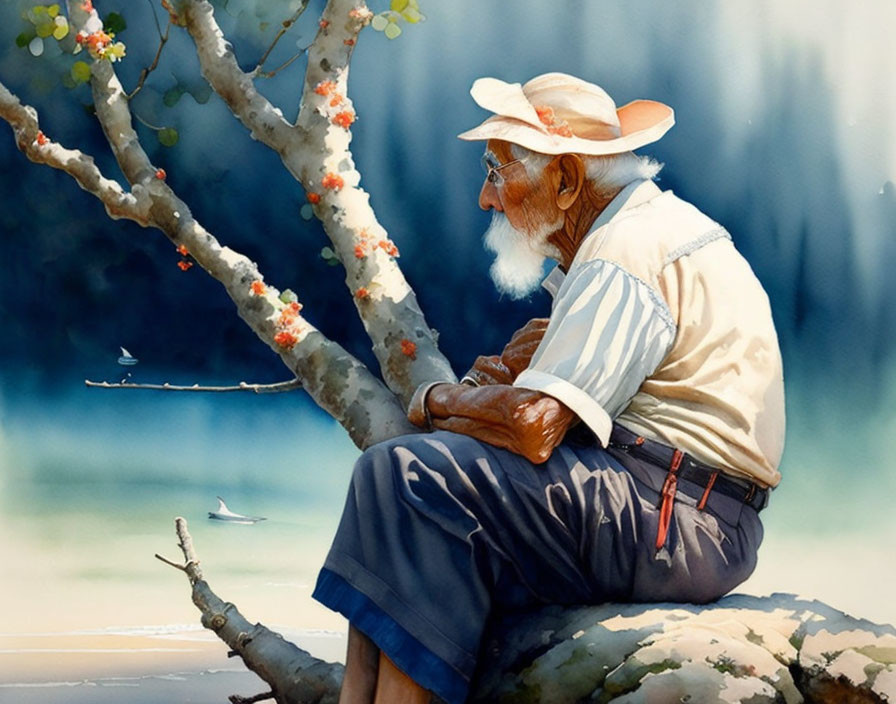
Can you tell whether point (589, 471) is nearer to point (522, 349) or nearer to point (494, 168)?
point (522, 349)

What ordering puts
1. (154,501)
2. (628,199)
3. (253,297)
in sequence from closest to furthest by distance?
(628,199)
(253,297)
(154,501)

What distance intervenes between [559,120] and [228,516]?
4.35 ft

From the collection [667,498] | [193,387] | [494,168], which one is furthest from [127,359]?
[667,498]

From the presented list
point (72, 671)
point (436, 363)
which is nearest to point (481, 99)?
point (436, 363)

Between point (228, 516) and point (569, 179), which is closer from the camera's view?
point (569, 179)

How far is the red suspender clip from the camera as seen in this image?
1964mm

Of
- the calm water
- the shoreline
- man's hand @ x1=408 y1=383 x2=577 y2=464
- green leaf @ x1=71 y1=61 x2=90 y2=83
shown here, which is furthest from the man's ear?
green leaf @ x1=71 y1=61 x2=90 y2=83

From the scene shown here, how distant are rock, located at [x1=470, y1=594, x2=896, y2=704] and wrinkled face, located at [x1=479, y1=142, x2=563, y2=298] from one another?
67 cm

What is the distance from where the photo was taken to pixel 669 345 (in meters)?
2.00

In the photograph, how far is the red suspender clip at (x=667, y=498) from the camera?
196 centimetres

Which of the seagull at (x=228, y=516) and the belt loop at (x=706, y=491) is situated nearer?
the belt loop at (x=706, y=491)

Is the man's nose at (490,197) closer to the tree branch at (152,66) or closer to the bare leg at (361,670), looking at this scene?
the bare leg at (361,670)

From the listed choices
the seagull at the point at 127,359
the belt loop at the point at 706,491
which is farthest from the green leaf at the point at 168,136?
the belt loop at the point at 706,491

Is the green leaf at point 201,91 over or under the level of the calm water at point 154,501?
over
